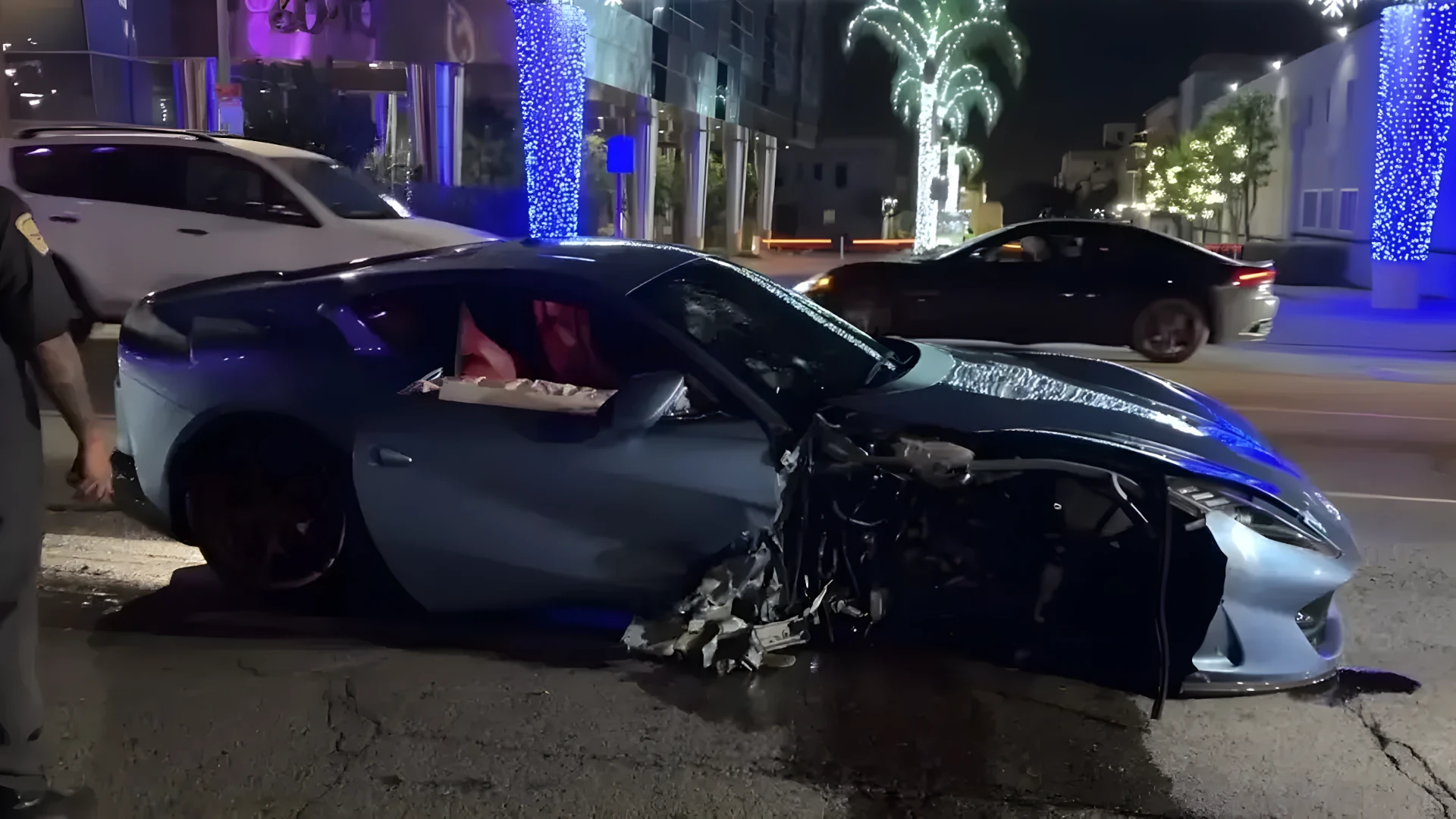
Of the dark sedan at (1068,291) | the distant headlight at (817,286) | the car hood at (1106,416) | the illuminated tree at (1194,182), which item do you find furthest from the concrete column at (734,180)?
the car hood at (1106,416)

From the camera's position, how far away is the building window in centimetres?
2858

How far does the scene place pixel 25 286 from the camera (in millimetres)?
2812

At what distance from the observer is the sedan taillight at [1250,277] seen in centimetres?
1216

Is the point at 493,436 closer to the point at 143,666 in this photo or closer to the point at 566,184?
the point at 143,666

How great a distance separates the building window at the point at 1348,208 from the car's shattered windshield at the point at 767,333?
2703 centimetres

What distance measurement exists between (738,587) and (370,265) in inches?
78.4

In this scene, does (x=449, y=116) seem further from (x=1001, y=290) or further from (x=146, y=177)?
(x=1001, y=290)

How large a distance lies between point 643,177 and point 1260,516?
1187 inches

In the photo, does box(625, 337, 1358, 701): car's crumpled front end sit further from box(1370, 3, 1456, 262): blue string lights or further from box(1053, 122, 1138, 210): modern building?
box(1053, 122, 1138, 210): modern building

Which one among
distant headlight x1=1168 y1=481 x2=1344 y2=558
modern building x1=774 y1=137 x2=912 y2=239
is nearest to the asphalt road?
distant headlight x1=1168 y1=481 x2=1344 y2=558

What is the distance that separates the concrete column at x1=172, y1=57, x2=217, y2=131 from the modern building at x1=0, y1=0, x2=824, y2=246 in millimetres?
27

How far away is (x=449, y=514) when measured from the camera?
4.24m

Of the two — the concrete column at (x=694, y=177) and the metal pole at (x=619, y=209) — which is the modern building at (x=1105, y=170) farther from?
the metal pole at (x=619, y=209)

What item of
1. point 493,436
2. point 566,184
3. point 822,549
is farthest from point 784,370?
point 566,184
